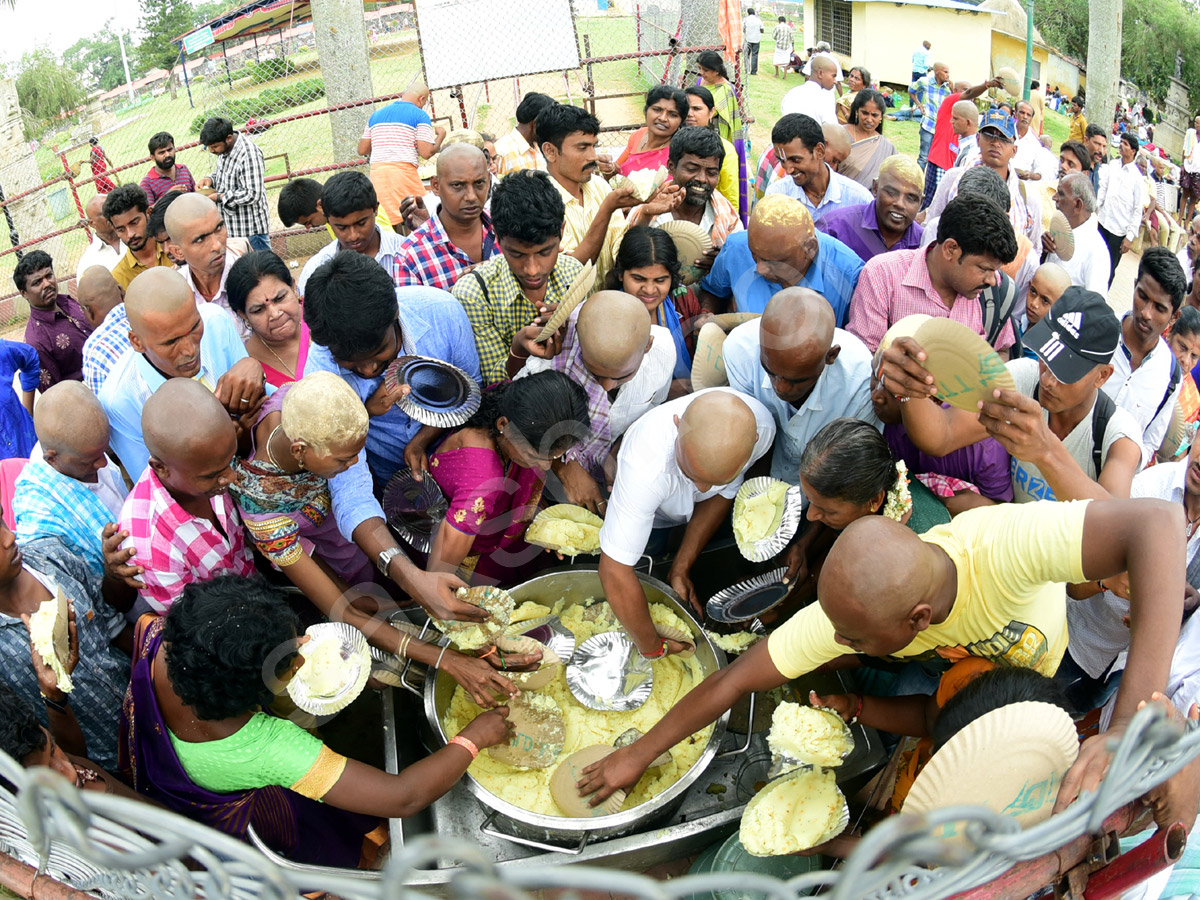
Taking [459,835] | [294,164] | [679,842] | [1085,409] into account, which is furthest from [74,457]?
[294,164]

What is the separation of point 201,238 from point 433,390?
1767 mm

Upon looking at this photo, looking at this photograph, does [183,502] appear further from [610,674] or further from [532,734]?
[610,674]

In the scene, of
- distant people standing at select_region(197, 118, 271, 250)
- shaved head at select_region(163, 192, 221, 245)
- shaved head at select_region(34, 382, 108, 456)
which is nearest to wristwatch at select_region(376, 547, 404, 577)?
shaved head at select_region(34, 382, 108, 456)

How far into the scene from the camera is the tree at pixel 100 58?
116 ft

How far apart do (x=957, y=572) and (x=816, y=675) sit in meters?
0.87

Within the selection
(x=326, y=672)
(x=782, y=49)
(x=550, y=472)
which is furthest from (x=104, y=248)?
(x=782, y=49)

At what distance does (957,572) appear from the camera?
2301 mm

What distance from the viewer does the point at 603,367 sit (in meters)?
2.97

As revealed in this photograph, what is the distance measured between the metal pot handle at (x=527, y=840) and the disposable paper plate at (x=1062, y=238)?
5047 millimetres

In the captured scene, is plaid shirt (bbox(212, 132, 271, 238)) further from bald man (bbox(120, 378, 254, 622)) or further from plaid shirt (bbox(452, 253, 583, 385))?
bald man (bbox(120, 378, 254, 622))

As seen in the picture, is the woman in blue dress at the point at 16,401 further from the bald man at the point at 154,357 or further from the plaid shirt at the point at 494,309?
the plaid shirt at the point at 494,309

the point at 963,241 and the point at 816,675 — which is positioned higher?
the point at 963,241

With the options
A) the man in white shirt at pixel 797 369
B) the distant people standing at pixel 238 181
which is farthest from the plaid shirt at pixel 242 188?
the man in white shirt at pixel 797 369

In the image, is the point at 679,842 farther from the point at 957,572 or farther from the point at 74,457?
the point at 74,457
